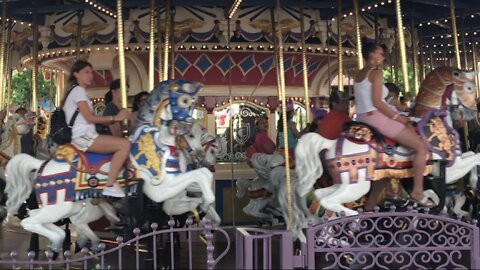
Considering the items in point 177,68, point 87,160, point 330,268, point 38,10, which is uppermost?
point 38,10

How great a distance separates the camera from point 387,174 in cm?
582

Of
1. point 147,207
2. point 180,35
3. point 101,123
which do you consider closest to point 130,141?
point 101,123

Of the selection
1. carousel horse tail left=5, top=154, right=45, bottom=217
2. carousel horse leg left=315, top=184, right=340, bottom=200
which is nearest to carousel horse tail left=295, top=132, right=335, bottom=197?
carousel horse leg left=315, top=184, right=340, bottom=200

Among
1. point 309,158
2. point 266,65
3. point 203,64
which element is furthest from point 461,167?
point 203,64

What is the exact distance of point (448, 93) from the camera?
19.8 ft

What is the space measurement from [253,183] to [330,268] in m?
3.53

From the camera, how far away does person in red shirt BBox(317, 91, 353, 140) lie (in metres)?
6.13

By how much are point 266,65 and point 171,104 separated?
12.1 ft

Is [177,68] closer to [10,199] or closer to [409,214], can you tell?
[10,199]

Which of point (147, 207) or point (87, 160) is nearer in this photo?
point (87, 160)

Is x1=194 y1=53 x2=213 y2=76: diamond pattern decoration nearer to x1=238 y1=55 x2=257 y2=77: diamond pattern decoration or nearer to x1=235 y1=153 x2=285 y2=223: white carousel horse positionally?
x1=238 y1=55 x2=257 y2=77: diamond pattern decoration

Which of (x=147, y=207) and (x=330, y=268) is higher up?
(x=147, y=207)

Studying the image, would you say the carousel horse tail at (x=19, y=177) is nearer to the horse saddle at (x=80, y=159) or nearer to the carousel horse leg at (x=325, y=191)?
the horse saddle at (x=80, y=159)

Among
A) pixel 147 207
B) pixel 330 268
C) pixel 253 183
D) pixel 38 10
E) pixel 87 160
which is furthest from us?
pixel 38 10
